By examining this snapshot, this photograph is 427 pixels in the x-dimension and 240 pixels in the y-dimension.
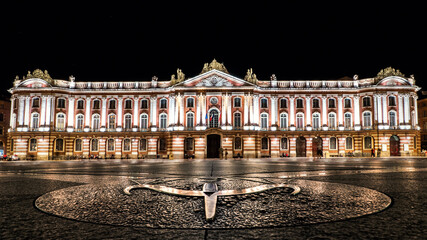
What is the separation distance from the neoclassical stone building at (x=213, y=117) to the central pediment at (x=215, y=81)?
0.15 m

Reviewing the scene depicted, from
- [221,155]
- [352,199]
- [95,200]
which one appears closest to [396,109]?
[221,155]

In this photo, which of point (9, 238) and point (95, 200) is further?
point (95, 200)

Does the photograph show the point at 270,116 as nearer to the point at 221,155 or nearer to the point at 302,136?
the point at 302,136

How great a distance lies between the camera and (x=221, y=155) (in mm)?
39344

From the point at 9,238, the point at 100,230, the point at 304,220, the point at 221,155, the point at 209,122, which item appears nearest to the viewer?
the point at 9,238

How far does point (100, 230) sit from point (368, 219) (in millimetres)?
3549

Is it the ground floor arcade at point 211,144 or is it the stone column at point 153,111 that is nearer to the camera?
the ground floor arcade at point 211,144

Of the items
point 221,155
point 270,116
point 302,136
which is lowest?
point 221,155

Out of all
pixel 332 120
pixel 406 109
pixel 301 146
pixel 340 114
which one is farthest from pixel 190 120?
pixel 406 109

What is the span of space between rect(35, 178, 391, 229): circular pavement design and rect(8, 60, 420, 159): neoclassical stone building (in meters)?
35.9

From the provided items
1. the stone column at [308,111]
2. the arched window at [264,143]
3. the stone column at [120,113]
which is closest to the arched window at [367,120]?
the stone column at [308,111]

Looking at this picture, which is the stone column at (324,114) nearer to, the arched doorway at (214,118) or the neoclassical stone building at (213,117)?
the neoclassical stone building at (213,117)

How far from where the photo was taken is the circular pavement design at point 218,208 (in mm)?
3870

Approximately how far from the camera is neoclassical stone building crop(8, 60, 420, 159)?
4269cm
